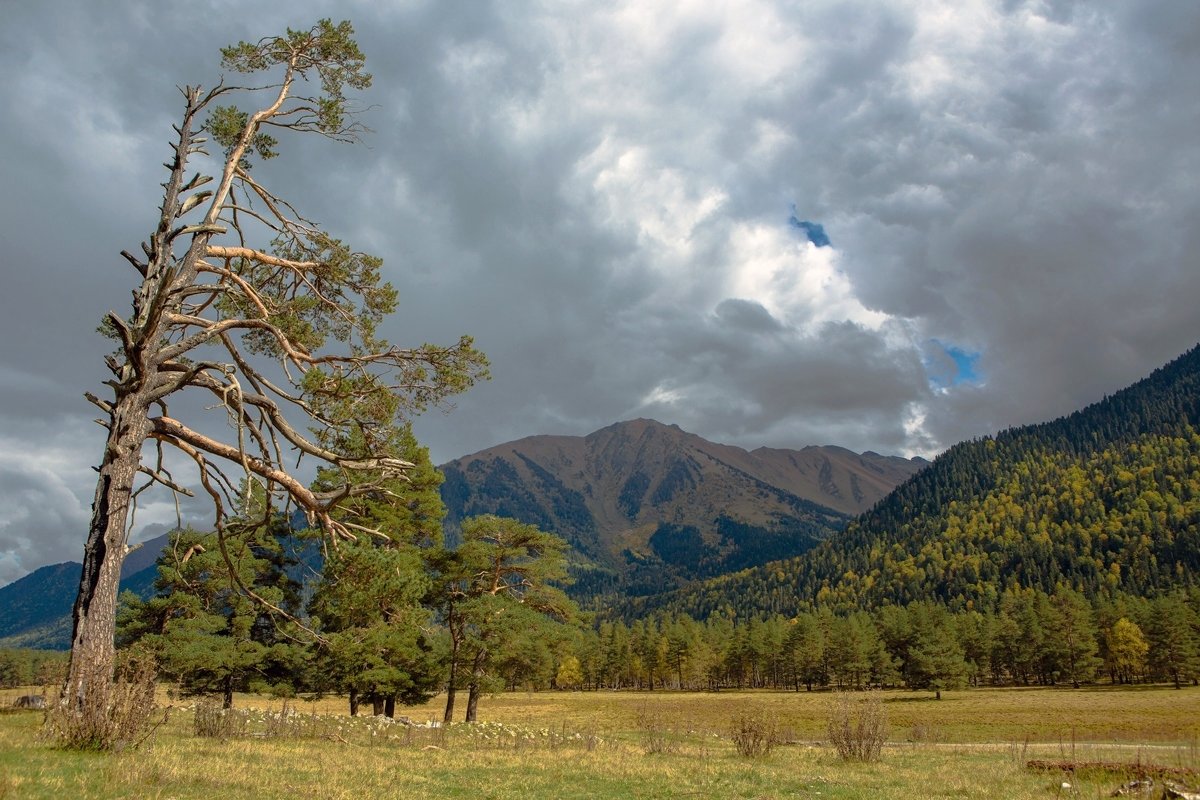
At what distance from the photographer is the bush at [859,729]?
19.8 metres

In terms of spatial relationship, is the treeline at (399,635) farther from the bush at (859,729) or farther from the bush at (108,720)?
the bush at (108,720)

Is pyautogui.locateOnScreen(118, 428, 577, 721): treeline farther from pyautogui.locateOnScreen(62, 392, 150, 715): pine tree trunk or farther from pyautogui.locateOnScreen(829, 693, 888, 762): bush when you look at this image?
pyautogui.locateOnScreen(62, 392, 150, 715): pine tree trunk

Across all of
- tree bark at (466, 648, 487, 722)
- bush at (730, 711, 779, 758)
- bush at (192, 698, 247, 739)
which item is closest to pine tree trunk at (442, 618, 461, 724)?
tree bark at (466, 648, 487, 722)

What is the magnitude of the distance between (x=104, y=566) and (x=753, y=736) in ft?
61.0

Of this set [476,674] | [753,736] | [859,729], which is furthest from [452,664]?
[859,729]

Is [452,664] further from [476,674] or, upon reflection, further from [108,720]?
[108,720]

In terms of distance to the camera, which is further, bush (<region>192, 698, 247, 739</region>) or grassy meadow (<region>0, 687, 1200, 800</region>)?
bush (<region>192, 698, 247, 739</region>)

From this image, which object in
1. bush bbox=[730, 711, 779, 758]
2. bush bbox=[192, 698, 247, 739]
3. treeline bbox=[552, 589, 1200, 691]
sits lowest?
treeline bbox=[552, 589, 1200, 691]

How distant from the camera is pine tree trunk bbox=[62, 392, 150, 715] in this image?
9.49m

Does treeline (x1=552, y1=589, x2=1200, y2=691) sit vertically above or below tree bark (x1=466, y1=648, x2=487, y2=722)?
below

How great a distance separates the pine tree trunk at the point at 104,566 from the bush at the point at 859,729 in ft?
59.5

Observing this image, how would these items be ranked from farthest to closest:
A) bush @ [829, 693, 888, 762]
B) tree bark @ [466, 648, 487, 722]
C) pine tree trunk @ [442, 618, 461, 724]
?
tree bark @ [466, 648, 487, 722], pine tree trunk @ [442, 618, 461, 724], bush @ [829, 693, 888, 762]

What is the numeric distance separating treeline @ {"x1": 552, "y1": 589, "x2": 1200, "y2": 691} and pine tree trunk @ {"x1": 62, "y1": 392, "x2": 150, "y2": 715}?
68.6 meters

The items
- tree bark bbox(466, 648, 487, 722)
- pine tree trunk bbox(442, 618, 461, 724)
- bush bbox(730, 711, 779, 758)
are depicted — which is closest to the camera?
bush bbox(730, 711, 779, 758)
